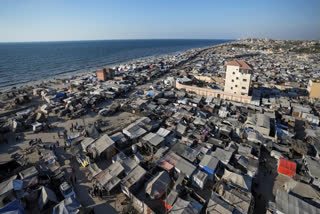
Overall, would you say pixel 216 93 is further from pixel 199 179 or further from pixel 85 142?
pixel 85 142

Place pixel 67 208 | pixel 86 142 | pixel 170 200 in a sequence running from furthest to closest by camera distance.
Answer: pixel 86 142 < pixel 170 200 < pixel 67 208

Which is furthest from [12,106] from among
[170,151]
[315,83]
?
[315,83]

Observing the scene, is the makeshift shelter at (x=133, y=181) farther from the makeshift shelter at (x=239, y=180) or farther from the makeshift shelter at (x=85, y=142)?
the makeshift shelter at (x=239, y=180)

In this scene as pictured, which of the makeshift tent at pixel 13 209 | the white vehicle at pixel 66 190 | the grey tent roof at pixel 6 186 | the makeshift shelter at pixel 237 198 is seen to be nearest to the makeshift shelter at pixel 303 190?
→ the makeshift shelter at pixel 237 198

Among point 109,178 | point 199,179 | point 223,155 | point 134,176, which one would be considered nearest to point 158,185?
point 134,176

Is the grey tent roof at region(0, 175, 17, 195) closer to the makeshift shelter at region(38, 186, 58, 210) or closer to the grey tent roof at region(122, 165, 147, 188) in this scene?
the makeshift shelter at region(38, 186, 58, 210)


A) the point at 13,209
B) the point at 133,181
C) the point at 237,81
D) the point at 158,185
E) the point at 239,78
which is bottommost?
the point at 158,185

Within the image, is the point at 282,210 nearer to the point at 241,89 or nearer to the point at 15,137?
the point at 241,89
